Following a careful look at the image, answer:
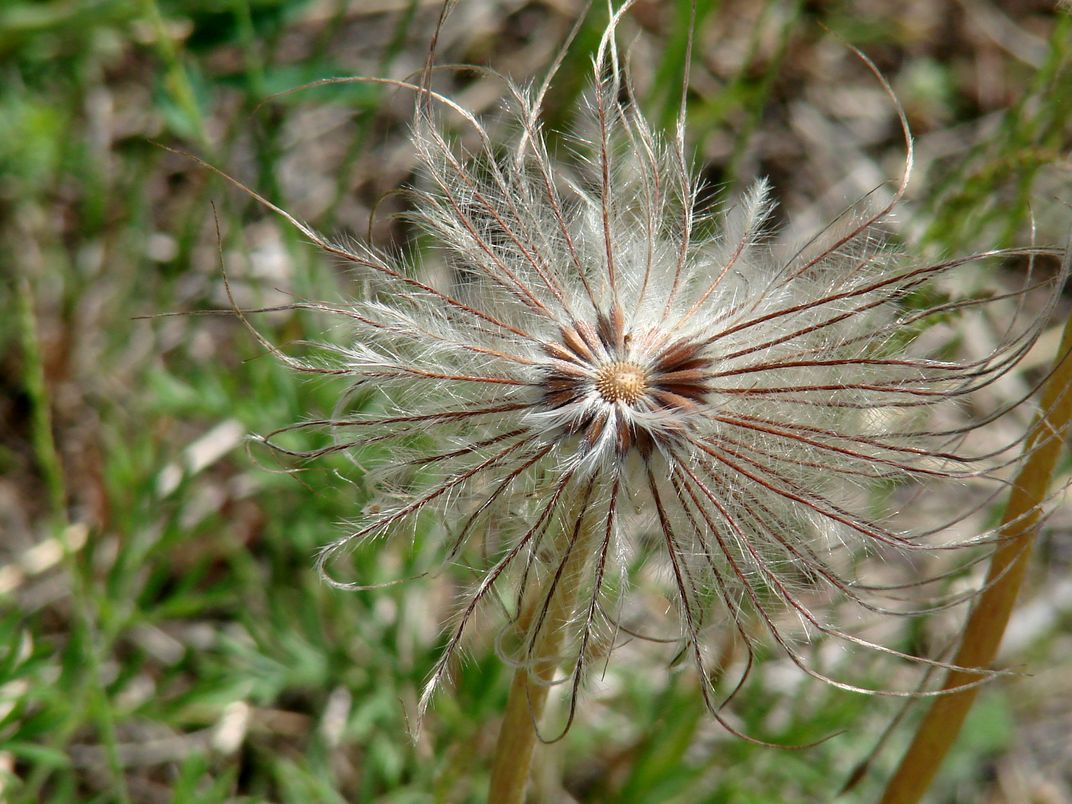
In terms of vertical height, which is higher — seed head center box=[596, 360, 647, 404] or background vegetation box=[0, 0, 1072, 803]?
background vegetation box=[0, 0, 1072, 803]

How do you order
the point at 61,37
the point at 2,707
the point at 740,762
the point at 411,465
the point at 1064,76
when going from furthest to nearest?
1. the point at 61,37
2. the point at 740,762
3. the point at 2,707
4. the point at 1064,76
5. the point at 411,465

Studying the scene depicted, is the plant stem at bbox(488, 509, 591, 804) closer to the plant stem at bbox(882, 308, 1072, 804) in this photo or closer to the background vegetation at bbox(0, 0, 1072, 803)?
the background vegetation at bbox(0, 0, 1072, 803)

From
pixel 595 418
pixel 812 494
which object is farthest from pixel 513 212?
pixel 812 494

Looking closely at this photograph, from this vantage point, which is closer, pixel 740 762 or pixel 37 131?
pixel 740 762

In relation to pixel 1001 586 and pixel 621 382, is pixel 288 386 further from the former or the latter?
pixel 1001 586

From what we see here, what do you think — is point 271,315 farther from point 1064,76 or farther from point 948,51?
point 948,51

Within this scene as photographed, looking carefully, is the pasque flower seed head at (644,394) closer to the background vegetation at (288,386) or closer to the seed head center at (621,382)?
the seed head center at (621,382)

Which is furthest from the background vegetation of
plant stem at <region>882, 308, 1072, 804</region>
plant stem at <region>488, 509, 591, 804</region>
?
plant stem at <region>882, 308, 1072, 804</region>
